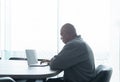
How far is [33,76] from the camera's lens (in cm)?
230

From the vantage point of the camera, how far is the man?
2746 millimetres

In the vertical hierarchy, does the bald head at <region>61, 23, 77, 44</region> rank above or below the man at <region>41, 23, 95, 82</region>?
above

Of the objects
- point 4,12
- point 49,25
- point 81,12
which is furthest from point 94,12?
point 4,12

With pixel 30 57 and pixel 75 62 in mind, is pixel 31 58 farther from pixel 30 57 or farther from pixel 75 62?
pixel 75 62

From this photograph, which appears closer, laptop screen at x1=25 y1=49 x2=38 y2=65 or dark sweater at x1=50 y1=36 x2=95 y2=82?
dark sweater at x1=50 y1=36 x2=95 y2=82

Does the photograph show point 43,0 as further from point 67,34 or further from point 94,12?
point 67,34

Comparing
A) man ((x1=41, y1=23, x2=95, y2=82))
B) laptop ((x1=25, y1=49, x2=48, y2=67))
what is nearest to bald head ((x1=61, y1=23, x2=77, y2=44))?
man ((x1=41, y1=23, x2=95, y2=82))

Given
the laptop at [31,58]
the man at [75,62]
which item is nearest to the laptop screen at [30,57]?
the laptop at [31,58]

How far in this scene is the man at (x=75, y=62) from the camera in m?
2.75

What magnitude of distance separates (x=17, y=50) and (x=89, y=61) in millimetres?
2993

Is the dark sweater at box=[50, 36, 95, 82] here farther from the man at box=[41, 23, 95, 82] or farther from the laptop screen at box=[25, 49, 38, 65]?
the laptop screen at box=[25, 49, 38, 65]

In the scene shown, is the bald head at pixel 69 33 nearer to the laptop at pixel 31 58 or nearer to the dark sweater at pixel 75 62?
the dark sweater at pixel 75 62

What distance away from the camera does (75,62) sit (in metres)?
2.80

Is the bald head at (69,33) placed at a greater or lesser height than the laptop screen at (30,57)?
greater
